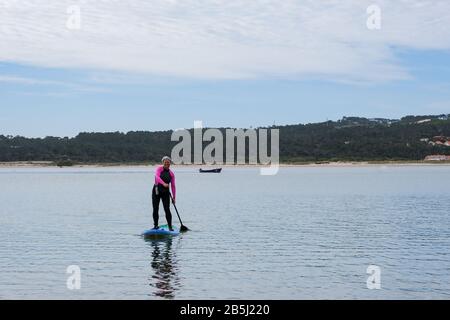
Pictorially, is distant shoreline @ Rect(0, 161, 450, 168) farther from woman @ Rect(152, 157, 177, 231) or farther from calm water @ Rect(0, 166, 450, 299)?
woman @ Rect(152, 157, 177, 231)

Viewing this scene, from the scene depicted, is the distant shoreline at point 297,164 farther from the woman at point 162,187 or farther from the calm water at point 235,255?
the woman at point 162,187

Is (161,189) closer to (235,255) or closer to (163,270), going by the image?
(235,255)

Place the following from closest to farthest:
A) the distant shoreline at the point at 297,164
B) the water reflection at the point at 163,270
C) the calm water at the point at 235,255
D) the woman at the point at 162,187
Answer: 1. the water reflection at the point at 163,270
2. the calm water at the point at 235,255
3. the woman at the point at 162,187
4. the distant shoreline at the point at 297,164

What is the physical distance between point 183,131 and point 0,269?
176176mm

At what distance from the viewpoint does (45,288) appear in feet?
51.9

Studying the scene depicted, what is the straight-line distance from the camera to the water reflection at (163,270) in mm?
15327

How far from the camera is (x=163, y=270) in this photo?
17.9 m

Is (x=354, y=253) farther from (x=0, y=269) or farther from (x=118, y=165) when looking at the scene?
(x=118, y=165)

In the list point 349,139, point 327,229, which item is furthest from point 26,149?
point 327,229

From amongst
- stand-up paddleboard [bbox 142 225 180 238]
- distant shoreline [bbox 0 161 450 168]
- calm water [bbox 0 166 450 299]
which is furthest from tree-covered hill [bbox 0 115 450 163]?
stand-up paddleboard [bbox 142 225 180 238]

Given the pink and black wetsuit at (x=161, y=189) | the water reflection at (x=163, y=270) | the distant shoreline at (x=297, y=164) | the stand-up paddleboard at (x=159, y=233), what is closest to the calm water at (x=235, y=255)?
the water reflection at (x=163, y=270)

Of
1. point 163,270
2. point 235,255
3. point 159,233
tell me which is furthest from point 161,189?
point 163,270

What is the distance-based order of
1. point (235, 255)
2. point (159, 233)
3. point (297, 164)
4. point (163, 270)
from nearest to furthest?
point (163, 270) → point (235, 255) → point (159, 233) → point (297, 164)

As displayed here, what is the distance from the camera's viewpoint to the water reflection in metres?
15.3
